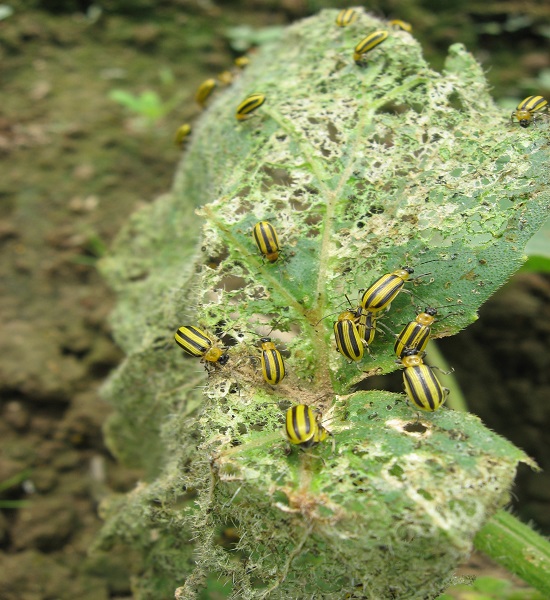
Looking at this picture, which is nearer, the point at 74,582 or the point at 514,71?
the point at 74,582

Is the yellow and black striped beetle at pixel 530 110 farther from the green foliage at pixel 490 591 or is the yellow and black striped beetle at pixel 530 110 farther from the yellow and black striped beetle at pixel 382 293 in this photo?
the green foliage at pixel 490 591

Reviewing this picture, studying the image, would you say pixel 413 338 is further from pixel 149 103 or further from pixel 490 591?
pixel 149 103

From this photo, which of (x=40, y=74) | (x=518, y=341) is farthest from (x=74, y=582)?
(x=40, y=74)

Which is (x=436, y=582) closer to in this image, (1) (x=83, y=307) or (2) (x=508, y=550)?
(2) (x=508, y=550)

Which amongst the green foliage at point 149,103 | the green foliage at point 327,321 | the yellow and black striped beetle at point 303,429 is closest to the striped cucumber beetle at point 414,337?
the green foliage at point 327,321

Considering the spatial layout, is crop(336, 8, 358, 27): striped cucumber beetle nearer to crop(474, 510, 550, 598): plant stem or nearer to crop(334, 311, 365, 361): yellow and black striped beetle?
crop(334, 311, 365, 361): yellow and black striped beetle

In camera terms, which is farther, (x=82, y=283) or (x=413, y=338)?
(x=82, y=283)

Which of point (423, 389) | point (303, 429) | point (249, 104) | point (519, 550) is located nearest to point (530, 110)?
point (249, 104)
